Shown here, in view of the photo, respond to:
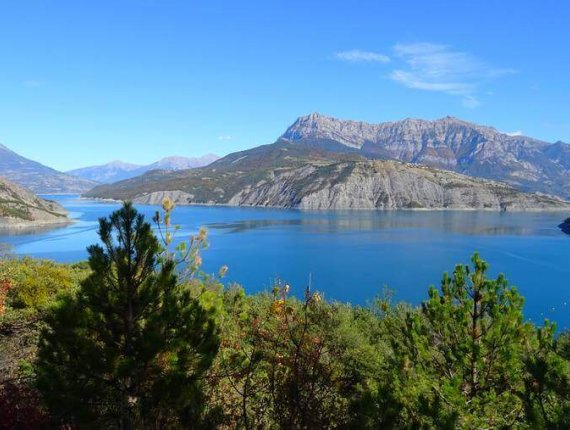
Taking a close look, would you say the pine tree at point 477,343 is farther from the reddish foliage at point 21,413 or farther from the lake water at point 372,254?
the lake water at point 372,254

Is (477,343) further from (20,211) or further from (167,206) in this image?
(20,211)

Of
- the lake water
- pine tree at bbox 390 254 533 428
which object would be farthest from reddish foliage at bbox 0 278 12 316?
the lake water

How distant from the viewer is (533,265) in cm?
8675

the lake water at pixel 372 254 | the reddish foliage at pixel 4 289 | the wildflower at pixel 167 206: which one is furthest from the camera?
the lake water at pixel 372 254

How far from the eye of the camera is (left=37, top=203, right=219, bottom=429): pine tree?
6.58 metres

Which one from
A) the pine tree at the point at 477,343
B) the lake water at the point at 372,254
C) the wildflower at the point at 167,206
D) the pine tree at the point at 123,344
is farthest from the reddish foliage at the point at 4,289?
the lake water at the point at 372,254

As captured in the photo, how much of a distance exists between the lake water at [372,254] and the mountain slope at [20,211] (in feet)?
59.5

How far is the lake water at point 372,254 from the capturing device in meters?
67.7

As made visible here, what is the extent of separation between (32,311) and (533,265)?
9149 centimetres

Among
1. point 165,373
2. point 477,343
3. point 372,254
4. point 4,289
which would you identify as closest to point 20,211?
point 372,254

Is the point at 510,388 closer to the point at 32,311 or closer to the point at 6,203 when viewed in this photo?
the point at 32,311

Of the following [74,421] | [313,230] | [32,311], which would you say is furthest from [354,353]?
[313,230]

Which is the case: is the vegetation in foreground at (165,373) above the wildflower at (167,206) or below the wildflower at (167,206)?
below

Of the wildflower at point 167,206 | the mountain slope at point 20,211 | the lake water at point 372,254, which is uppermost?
the wildflower at point 167,206
